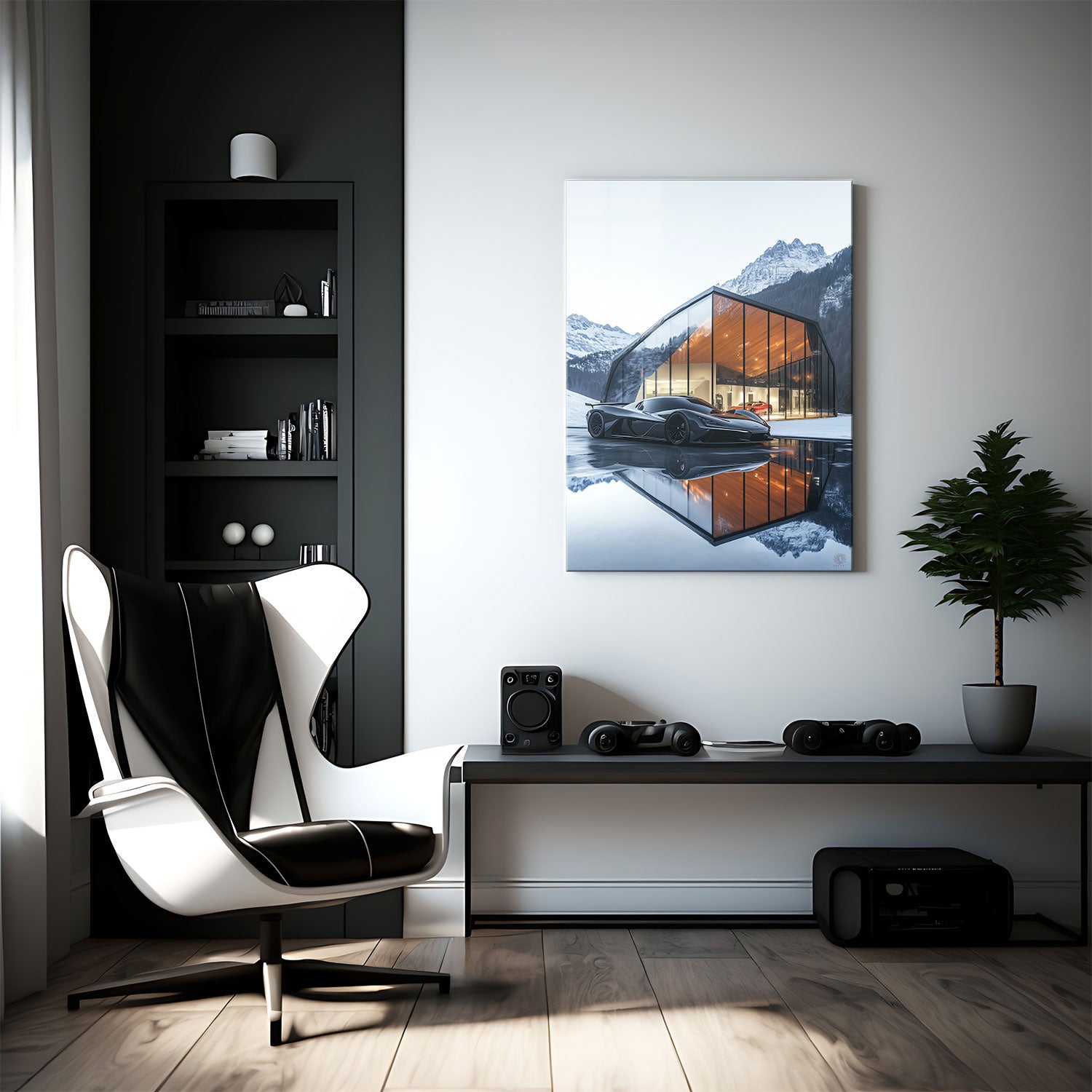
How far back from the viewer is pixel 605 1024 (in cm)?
213

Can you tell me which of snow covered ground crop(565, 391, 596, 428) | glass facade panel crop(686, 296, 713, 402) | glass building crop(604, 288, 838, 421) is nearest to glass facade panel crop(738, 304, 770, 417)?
glass building crop(604, 288, 838, 421)

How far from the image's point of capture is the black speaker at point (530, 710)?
270 cm

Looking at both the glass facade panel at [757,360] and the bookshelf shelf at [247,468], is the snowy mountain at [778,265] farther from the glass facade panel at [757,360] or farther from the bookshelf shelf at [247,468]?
the bookshelf shelf at [247,468]

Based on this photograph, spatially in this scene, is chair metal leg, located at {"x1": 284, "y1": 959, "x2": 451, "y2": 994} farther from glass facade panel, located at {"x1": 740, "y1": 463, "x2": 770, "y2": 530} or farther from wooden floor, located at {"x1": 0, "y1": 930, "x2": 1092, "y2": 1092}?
glass facade panel, located at {"x1": 740, "y1": 463, "x2": 770, "y2": 530}

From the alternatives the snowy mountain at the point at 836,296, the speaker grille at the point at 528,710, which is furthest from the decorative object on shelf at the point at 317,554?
the snowy mountain at the point at 836,296

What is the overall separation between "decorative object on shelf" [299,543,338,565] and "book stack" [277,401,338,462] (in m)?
0.28

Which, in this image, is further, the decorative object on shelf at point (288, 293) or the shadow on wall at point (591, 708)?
the decorative object on shelf at point (288, 293)

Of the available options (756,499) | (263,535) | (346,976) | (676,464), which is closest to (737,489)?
(756,499)

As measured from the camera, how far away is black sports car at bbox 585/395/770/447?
2.95 metres

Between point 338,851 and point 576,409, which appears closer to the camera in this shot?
point 338,851

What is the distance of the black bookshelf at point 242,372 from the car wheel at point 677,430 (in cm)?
99

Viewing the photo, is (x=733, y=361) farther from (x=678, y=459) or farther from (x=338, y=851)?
(x=338, y=851)

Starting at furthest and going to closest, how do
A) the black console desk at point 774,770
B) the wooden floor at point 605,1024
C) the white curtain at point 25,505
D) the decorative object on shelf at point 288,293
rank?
1. the decorative object on shelf at point 288,293
2. the black console desk at point 774,770
3. the white curtain at point 25,505
4. the wooden floor at point 605,1024

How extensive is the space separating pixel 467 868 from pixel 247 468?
138 centimetres
